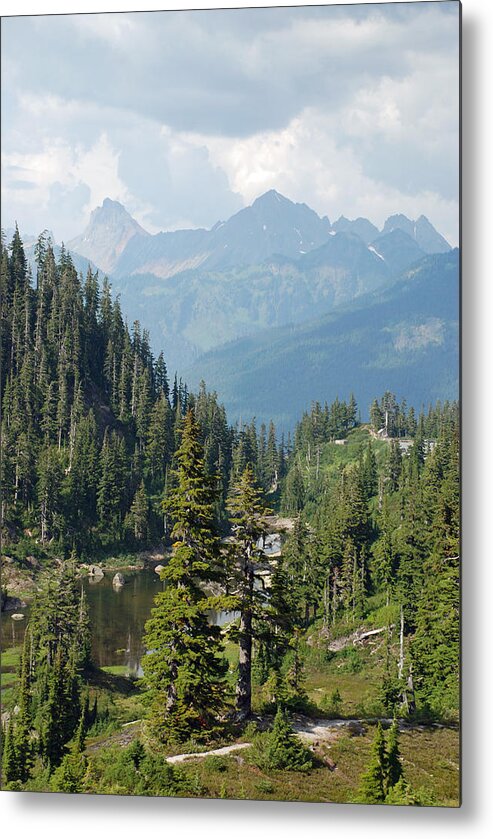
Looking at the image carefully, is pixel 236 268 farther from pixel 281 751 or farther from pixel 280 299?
pixel 281 751

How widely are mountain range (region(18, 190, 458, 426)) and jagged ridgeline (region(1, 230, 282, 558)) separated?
17.8 inches

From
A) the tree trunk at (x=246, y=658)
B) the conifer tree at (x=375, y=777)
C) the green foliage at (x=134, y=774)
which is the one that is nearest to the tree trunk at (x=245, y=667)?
the tree trunk at (x=246, y=658)

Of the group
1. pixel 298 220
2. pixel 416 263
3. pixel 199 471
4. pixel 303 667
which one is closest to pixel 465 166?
pixel 416 263

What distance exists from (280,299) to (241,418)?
2.04 meters

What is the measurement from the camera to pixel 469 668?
11.7 meters

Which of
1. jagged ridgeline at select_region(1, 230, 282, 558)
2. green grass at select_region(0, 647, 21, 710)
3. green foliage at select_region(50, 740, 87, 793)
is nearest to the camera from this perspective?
green foliage at select_region(50, 740, 87, 793)

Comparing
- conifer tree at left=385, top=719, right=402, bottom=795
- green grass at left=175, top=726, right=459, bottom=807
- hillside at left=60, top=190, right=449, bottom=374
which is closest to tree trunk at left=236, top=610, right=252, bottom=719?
green grass at left=175, top=726, right=459, bottom=807

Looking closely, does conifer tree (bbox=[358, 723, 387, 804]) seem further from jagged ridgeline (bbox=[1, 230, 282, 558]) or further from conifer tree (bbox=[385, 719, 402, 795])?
jagged ridgeline (bbox=[1, 230, 282, 558])

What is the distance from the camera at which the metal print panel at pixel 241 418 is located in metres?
12.4

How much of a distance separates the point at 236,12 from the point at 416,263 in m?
3.84

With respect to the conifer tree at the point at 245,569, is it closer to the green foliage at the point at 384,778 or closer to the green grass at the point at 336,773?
the green grass at the point at 336,773

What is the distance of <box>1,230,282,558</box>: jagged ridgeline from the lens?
45.4ft

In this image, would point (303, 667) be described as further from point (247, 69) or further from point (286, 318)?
point (247, 69)

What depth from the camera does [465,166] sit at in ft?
39.2
